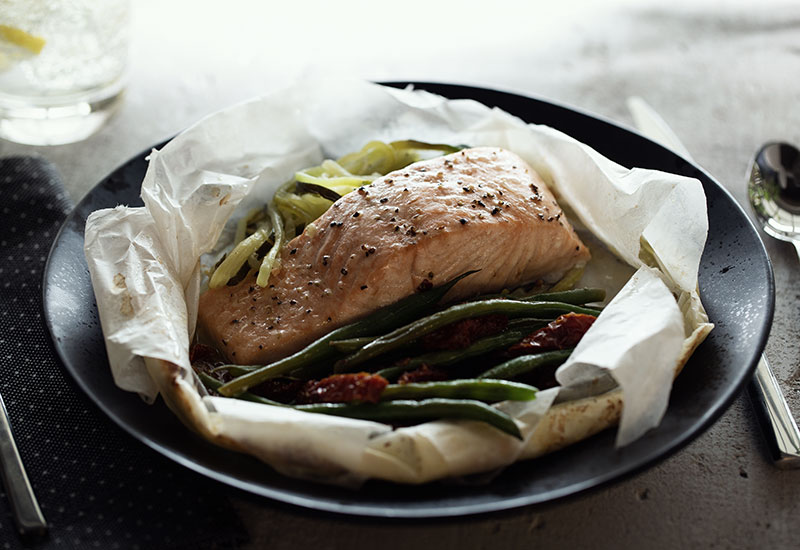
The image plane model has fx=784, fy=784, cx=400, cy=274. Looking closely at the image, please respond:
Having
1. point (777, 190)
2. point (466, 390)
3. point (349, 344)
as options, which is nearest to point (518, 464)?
point (466, 390)

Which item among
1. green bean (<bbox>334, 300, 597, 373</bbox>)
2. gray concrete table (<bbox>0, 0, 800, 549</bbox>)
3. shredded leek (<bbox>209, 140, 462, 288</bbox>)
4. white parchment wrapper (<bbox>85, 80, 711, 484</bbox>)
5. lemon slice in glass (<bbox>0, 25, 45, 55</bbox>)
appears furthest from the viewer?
lemon slice in glass (<bbox>0, 25, 45, 55</bbox>)

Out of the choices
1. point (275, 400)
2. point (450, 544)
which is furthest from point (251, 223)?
point (450, 544)

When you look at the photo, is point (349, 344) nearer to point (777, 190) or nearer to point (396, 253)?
point (396, 253)

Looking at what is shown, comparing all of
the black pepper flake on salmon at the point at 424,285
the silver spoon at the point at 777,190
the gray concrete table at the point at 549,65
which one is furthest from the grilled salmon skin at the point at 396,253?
the silver spoon at the point at 777,190

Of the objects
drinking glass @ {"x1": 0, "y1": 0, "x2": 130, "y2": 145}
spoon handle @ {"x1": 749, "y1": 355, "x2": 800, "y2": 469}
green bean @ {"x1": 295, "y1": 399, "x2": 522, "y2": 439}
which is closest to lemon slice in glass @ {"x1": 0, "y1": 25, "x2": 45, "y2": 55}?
drinking glass @ {"x1": 0, "y1": 0, "x2": 130, "y2": 145}

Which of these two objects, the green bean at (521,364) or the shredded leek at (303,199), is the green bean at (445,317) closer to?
the green bean at (521,364)

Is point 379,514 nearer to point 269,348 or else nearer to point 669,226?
point 269,348

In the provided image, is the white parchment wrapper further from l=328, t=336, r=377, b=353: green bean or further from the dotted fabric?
l=328, t=336, r=377, b=353: green bean
